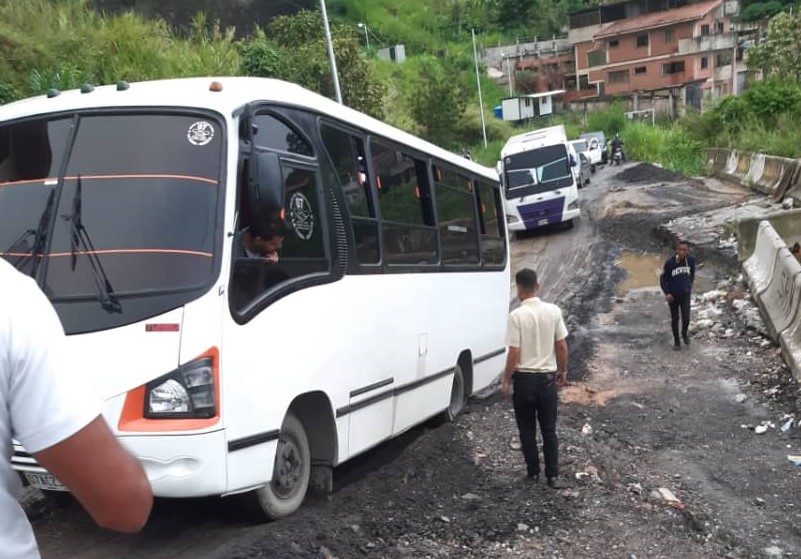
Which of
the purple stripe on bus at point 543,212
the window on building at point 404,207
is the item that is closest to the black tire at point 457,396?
the window on building at point 404,207

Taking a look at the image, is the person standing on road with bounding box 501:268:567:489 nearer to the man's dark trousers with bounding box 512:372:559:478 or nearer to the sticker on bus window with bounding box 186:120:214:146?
the man's dark trousers with bounding box 512:372:559:478

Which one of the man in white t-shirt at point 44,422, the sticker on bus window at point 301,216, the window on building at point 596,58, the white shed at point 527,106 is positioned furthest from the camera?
the window on building at point 596,58

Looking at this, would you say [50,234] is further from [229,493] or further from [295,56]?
[295,56]

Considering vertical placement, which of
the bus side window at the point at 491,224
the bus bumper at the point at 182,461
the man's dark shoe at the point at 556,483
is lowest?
the man's dark shoe at the point at 556,483

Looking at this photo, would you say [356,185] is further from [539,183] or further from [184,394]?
[539,183]

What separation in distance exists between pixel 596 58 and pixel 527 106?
9.53 metres

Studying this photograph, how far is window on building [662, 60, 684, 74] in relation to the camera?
72562mm

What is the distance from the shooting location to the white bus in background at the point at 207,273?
4445 millimetres

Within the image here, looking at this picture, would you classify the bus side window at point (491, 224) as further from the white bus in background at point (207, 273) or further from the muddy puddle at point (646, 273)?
the muddy puddle at point (646, 273)

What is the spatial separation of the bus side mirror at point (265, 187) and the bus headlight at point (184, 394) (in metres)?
0.88

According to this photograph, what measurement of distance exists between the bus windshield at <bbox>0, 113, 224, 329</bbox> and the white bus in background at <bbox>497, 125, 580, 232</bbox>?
71.2 ft

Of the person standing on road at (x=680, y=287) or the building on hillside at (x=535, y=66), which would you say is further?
the building on hillside at (x=535, y=66)

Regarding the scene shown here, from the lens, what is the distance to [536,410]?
22.2ft

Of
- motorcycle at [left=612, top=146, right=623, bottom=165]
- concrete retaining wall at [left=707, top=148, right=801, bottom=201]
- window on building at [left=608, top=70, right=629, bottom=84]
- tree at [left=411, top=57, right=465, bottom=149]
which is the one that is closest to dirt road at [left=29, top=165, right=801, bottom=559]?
concrete retaining wall at [left=707, top=148, right=801, bottom=201]
